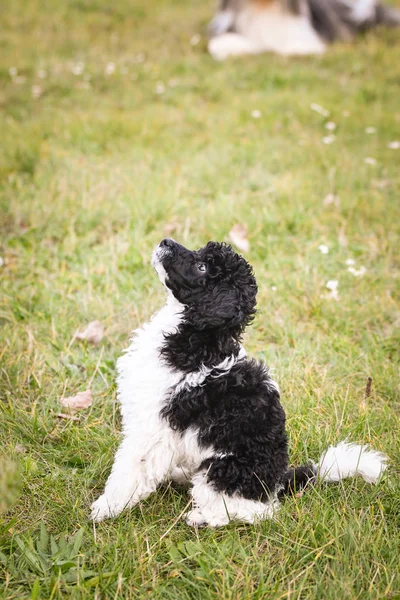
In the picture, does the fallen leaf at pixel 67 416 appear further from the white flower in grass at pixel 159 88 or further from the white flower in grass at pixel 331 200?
the white flower in grass at pixel 159 88

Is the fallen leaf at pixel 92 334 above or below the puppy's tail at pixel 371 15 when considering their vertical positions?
below

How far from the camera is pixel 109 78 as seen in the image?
8.23 metres

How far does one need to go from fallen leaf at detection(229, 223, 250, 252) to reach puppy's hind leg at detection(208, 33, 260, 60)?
17.7 feet

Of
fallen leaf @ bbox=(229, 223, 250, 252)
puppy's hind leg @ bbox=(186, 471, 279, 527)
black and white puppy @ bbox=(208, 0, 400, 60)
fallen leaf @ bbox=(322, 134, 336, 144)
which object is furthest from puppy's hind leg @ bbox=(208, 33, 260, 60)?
puppy's hind leg @ bbox=(186, 471, 279, 527)

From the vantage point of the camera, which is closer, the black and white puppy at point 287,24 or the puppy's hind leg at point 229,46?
the puppy's hind leg at point 229,46

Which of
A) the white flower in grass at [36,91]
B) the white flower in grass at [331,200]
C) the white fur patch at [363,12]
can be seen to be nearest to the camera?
the white flower in grass at [331,200]

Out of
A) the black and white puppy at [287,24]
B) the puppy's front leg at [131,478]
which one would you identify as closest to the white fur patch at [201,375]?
the puppy's front leg at [131,478]

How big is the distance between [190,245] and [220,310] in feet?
7.33

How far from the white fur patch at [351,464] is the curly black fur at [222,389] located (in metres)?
0.21

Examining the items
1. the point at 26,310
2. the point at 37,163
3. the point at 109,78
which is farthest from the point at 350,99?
the point at 26,310

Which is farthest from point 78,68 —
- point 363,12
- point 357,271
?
point 357,271

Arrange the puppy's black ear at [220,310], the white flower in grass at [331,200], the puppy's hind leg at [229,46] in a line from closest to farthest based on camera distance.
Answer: the puppy's black ear at [220,310] < the white flower in grass at [331,200] < the puppy's hind leg at [229,46]

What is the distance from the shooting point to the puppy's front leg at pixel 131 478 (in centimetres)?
251

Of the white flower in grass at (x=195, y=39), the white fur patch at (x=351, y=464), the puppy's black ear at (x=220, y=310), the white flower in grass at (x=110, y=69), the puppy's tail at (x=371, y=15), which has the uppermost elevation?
the puppy's black ear at (x=220, y=310)
